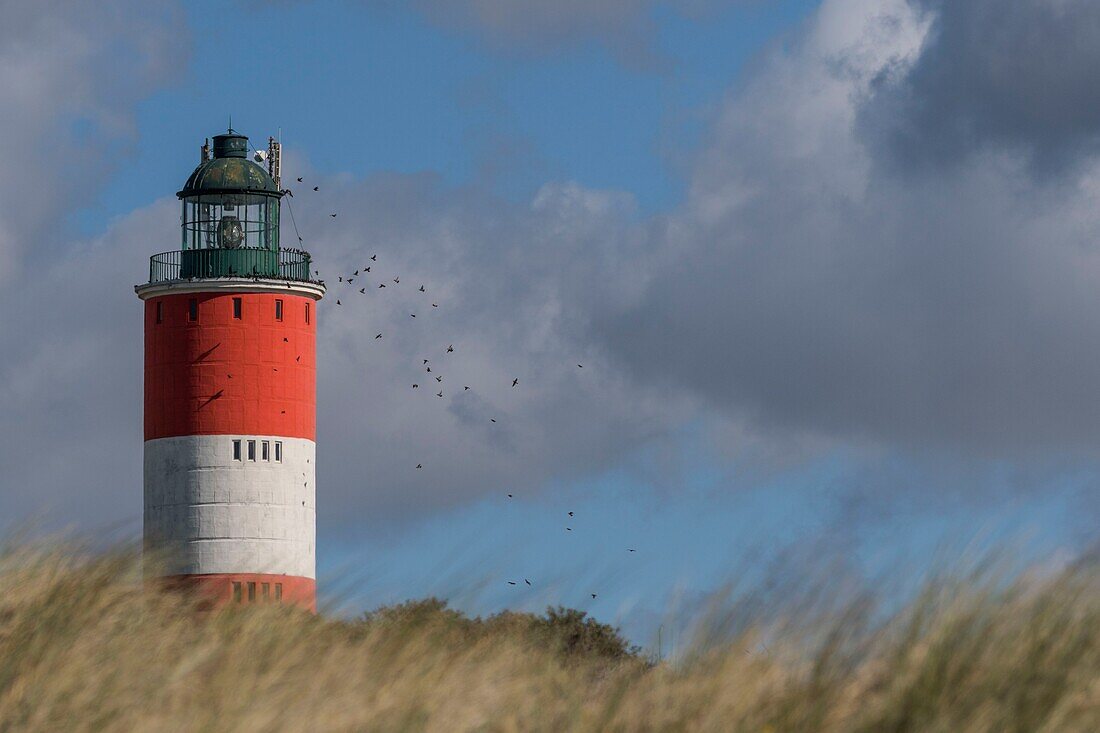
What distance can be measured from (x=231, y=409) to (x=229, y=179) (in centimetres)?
628

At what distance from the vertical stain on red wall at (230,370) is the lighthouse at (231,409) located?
24 millimetres

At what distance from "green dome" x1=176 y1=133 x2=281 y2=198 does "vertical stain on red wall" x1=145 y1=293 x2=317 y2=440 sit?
3129 mm

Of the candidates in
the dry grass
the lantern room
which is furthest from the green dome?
the dry grass

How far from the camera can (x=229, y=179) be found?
157 ft

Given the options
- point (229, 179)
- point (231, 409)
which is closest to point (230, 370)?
point (231, 409)

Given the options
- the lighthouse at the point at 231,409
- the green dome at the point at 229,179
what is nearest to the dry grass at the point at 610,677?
the lighthouse at the point at 231,409

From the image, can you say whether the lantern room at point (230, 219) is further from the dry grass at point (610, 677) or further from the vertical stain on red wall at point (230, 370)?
the dry grass at point (610, 677)

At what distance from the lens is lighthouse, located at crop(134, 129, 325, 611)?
45219 millimetres

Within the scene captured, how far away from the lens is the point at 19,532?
13320 millimetres

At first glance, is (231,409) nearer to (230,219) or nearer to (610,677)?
(230,219)

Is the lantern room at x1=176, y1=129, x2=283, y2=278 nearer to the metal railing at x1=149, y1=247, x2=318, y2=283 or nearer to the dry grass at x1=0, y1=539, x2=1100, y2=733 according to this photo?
the metal railing at x1=149, y1=247, x2=318, y2=283

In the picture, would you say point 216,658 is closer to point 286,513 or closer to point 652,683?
point 652,683

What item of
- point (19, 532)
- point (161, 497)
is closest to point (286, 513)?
point (161, 497)

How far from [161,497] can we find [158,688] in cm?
3683
